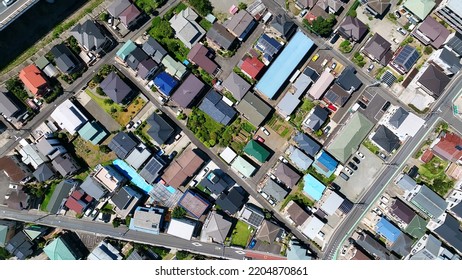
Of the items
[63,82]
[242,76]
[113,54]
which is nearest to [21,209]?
[63,82]

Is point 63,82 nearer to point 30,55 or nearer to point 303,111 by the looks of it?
point 30,55

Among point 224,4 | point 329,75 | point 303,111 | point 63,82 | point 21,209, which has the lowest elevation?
point 21,209

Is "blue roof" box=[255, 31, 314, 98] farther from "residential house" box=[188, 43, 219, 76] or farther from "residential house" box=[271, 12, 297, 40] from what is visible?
"residential house" box=[188, 43, 219, 76]

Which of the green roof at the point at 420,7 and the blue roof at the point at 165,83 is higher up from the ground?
the green roof at the point at 420,7

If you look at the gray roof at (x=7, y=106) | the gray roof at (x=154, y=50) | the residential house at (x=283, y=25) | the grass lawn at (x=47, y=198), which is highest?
the residential house at (x=283, y=25)

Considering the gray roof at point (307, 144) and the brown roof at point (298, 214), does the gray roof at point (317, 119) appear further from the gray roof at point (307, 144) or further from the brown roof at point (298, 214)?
the brown roof at point (298, 214)

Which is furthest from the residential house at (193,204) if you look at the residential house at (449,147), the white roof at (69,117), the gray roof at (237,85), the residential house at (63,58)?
the residential house at (449,147)

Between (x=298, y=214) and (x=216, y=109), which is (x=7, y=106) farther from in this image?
(x=298, y=214)
